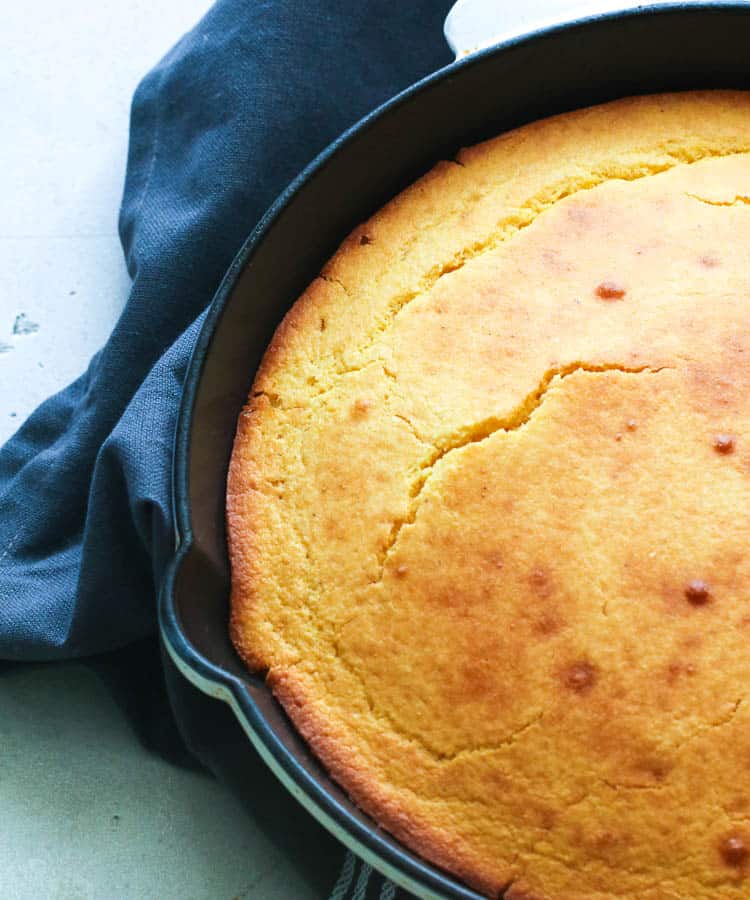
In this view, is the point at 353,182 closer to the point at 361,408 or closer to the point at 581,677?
the point at 361,408

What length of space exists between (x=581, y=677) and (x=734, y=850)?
0.26 m

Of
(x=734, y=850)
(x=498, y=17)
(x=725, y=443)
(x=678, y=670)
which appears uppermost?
(x=498, y=17)

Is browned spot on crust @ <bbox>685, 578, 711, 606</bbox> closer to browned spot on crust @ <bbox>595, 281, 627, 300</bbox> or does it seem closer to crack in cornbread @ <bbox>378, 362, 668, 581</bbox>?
crack in cornbread @ <bbox>378, 362, 668, 581</bbox>

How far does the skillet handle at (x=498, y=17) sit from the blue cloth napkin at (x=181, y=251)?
260mm

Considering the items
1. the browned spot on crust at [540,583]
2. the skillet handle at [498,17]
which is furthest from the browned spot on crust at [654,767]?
the skillet handle at [498,17]

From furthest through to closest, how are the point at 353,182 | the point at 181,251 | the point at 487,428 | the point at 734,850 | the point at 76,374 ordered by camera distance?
the point at 76,374, the point at 181,251, the point at 353,182, the point at 487,428, the point at 734,850

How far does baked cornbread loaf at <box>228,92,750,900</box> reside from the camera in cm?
127

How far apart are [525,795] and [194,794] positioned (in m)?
0.68

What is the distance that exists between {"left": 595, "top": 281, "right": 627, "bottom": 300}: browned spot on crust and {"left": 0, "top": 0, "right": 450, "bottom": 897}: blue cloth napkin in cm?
66

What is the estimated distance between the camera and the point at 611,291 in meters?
1.39

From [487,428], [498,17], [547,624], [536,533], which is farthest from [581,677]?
[498,17]

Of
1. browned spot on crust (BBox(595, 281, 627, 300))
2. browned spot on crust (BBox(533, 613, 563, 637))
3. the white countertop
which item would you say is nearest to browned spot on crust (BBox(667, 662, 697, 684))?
browned spot on crust (BBox(533, 613, 563, 637))

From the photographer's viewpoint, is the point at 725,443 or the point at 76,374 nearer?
the point at 725,443

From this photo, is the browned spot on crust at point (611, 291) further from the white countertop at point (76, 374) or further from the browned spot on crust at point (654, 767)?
the white countertop at point (76, 374)
